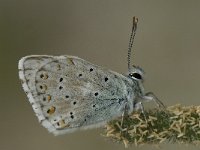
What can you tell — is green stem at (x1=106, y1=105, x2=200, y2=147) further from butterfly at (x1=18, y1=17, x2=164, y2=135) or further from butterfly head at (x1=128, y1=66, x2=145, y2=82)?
butterfly head at (x1=128, y1=66, x2=145, y2=82)

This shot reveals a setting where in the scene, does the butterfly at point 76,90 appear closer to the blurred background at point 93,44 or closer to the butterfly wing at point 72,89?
the butterfly wing at point 72,89

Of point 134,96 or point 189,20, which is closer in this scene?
point 134,96

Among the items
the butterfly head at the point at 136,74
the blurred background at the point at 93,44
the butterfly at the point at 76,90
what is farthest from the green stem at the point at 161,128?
the blurred background at the point at 93,44

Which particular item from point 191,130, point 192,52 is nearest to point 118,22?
point 192,52

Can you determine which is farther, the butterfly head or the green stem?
the butterfly head

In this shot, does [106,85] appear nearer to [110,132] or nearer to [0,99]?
[110,132]

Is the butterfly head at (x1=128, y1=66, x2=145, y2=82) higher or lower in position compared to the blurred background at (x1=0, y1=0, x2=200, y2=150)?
higher

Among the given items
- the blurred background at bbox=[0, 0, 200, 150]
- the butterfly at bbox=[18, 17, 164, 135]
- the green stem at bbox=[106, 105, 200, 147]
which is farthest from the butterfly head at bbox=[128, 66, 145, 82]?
the blurred background at bbox=[0, 0, 200, 150]
